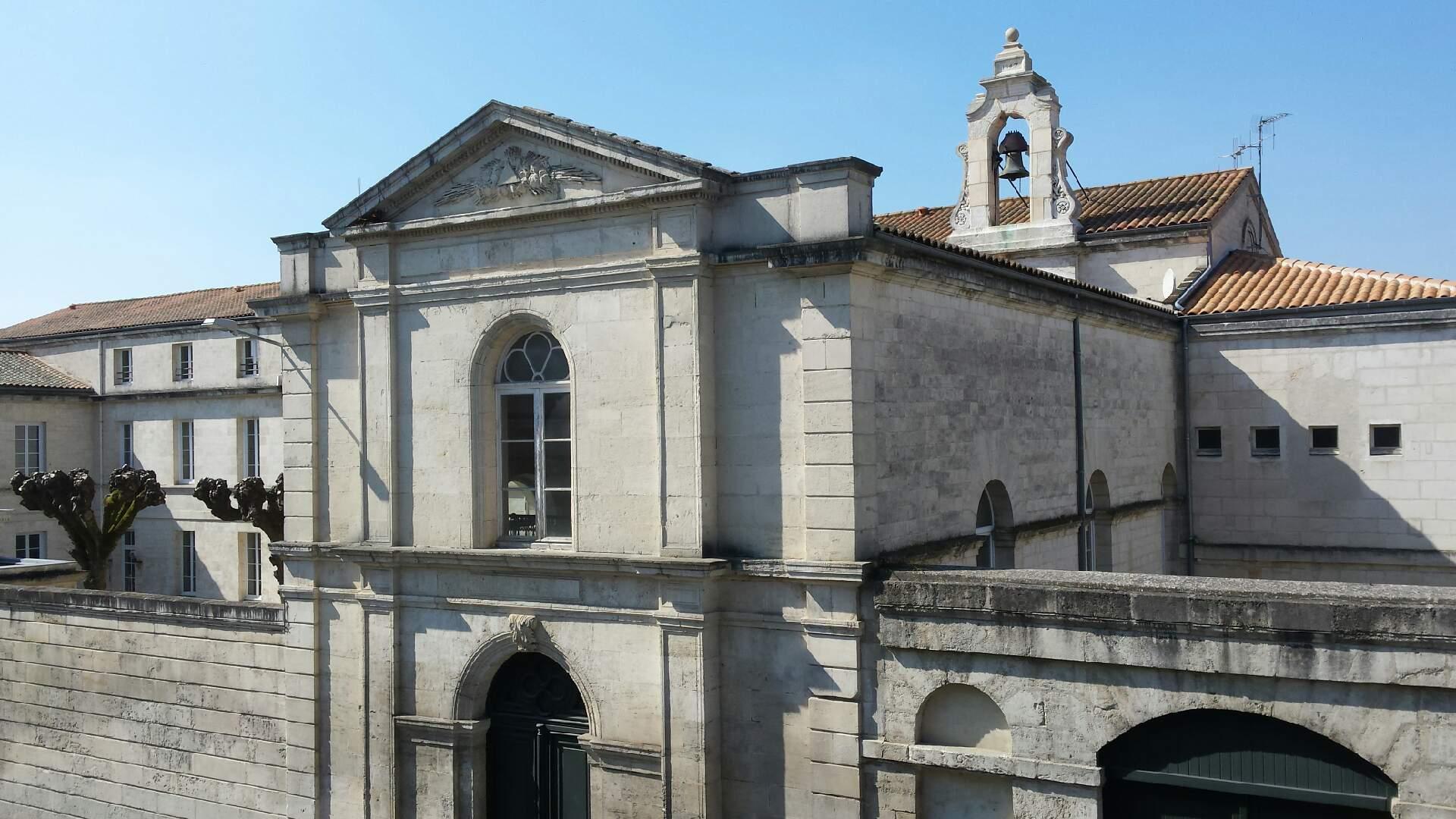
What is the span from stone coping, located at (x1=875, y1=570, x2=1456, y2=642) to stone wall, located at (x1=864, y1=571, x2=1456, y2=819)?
1cm

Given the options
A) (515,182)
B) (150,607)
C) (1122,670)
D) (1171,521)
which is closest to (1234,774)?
(1122,670)

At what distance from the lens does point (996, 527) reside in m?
13.2

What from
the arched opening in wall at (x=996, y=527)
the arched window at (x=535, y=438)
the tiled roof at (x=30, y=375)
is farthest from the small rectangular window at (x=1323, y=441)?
the tiled roof at (x=30, y=375)

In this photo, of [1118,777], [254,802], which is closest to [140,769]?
[254,802]

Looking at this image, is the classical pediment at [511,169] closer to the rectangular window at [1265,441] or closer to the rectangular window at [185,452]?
the rectangular window at [1265,441]

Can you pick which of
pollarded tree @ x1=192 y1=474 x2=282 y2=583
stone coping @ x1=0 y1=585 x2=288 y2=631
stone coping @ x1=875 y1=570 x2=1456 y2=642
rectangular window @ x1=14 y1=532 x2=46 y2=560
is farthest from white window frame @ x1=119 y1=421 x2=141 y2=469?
stone coping @ x1=875 y1=570 x2=1456 y2=642

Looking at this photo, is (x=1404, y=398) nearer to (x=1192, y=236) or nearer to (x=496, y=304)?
(x=1192, y=236)

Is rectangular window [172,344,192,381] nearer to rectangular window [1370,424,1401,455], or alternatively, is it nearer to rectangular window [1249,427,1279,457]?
rectangular window [1249,427,1279,457]

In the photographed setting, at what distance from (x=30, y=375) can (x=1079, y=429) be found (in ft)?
104

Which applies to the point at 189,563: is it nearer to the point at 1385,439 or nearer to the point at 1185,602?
the point at 1385,439

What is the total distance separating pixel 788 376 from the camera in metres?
10.5

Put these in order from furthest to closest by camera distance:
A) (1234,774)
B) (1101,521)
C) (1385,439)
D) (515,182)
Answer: (1385,439), (1101,521), (515,182), (1234,774)

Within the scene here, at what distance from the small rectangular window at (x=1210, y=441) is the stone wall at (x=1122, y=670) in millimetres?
10538

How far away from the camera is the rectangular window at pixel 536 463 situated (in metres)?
11.8
